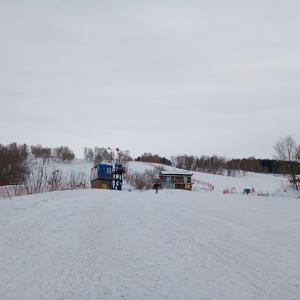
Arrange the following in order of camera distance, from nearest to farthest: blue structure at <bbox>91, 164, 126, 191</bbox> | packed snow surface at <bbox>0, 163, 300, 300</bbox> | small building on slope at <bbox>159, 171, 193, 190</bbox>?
packed snow surface at <bbox>0, 163, 300, 300</bbox> < blue structure at <bbox>91, 164, 126, 191</bbox> < small building on slope at <bbox>159, 171, 193, 190</bbox>

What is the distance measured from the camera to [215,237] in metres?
8.38

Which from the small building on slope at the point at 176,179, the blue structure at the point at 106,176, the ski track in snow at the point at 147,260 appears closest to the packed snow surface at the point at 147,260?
the ski track in snow at the point at 147,260

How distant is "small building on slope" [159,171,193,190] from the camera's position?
6814 cm

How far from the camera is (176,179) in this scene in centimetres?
6931

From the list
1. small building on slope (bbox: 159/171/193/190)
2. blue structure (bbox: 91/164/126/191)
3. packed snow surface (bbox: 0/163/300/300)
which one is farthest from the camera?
small building on slope (bbox: 159/171/193/190)

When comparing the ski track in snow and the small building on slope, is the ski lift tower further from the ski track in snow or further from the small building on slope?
the ski track in snow

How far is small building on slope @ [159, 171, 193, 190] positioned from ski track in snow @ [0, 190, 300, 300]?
57.3 metres

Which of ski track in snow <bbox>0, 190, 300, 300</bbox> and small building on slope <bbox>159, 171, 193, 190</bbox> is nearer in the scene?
ski track in snow <bbox>0, 190, 300, 300</bbox>

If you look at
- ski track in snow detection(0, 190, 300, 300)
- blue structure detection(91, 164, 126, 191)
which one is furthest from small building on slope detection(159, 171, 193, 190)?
ski track in snow detection(0, 190, 300, 300)

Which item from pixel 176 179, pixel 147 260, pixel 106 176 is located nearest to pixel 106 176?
pixel 106 176

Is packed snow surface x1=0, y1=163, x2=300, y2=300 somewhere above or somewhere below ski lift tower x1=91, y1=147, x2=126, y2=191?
below

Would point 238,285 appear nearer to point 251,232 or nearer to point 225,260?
point 225,260

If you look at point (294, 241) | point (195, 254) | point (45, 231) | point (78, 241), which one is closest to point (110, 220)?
point (45, 231)

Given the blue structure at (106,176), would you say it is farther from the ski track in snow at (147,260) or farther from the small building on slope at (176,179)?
the ski track in snow at (147,260)
